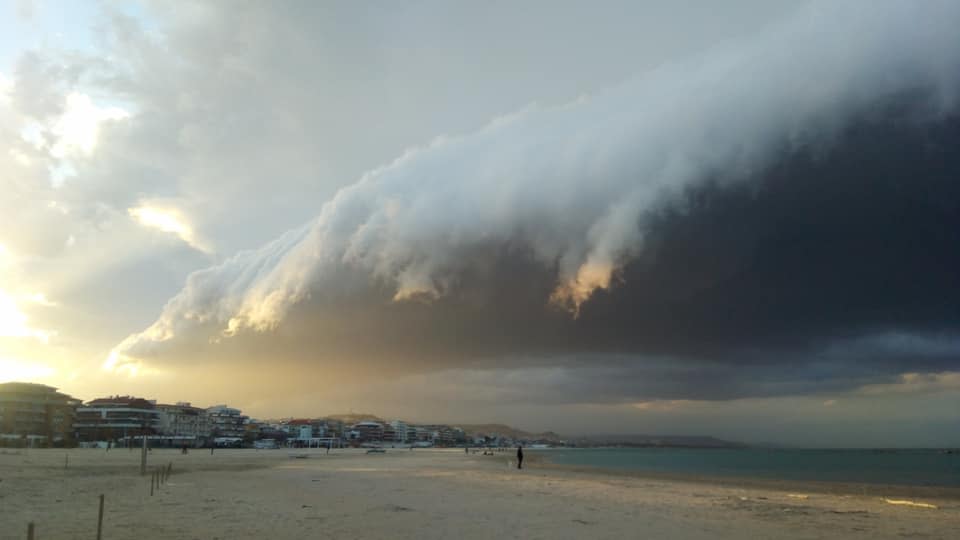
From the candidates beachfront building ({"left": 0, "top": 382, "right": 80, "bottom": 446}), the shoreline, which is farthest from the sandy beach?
beachfront building ({"left": 0, "top": 382, "right": 80, "bottom": 446})

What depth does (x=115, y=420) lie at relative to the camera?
149m

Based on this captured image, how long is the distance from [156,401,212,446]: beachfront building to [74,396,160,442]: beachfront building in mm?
5666

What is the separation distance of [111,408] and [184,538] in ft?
531

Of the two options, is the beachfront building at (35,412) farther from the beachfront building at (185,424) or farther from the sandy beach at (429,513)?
the sandy beach at (429,513)

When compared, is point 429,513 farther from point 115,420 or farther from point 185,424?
point 185,424

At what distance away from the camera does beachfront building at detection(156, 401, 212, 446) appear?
Answer: 6363 inches

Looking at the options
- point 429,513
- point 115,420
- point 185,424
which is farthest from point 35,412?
point 429,513

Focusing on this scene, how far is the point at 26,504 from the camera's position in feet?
73.3

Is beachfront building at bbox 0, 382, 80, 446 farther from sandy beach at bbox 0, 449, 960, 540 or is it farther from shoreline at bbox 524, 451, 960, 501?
shoreline at bbox 524, 451, 960, 501

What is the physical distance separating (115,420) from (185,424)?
2793 cm

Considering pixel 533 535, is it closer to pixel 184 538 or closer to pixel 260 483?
pixel 184 538

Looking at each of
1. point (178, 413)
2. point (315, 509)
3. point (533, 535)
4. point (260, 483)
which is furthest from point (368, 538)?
point (178, 413)

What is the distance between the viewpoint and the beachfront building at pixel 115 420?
14350 cm

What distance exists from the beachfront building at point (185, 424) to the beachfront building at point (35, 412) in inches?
966
